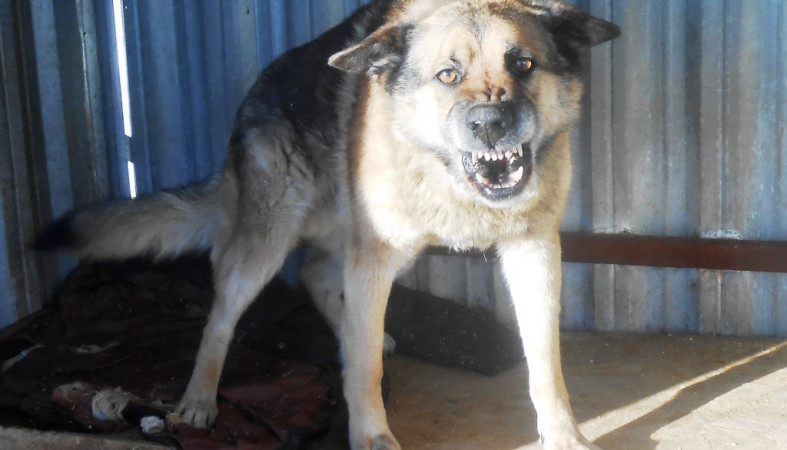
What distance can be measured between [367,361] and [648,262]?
5.37 ft

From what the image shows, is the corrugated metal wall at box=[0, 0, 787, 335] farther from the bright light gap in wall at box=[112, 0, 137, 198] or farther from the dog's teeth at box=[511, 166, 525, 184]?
the dog's teeth at box=[511, 166, 525, 184]

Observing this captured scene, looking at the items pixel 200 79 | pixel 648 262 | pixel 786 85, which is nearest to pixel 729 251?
pixel 648 262

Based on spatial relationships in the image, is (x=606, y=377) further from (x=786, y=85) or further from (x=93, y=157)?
(x=93, y=157)

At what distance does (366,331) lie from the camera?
3492mm

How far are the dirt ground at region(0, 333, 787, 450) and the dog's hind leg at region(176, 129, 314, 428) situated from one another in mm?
581

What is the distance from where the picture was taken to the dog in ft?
10.4

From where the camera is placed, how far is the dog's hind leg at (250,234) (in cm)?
383

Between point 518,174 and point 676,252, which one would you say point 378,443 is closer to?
point 518,174

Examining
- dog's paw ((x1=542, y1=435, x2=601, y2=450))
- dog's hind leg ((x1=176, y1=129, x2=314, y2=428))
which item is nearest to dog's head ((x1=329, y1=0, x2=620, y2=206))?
dog's hind leg ((x1=176, y1=129, x2=314, y2=428))

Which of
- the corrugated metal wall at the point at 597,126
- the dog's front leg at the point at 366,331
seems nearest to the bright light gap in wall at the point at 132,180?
the corrugated metal wall at the point at 597,126

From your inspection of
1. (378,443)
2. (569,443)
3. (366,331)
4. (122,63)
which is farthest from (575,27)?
(122,63)

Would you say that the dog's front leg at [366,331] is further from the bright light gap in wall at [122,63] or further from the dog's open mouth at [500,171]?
the bright light gap in wall at [122,63]

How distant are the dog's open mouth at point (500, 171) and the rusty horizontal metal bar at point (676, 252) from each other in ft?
4.67

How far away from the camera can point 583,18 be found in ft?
10.9
